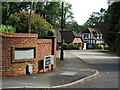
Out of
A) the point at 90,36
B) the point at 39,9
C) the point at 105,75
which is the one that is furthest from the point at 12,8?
the point at 90,36

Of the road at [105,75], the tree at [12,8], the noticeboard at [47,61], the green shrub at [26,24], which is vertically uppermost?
the tree at [12,8]

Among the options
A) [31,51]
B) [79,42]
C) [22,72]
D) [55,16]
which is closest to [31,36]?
[31,51]

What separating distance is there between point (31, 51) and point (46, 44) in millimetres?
2091

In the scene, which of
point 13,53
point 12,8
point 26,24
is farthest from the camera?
point 12,8

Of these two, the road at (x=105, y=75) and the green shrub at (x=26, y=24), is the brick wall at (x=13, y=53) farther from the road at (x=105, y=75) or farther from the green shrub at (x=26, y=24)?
the green shrub at (x=26, y=24)

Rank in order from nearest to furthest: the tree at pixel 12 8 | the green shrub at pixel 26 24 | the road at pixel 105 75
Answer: the road at pixel 105 75 < the green shrub at pixel 26 24 < the tree at pixel 12 8

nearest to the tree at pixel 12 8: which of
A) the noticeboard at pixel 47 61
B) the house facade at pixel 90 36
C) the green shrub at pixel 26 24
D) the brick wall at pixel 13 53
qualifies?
the green shrub at pixel 26 24

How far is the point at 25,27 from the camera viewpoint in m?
29.1

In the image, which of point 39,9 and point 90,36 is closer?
point 39,9

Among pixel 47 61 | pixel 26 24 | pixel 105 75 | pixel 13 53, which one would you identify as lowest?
pixel 105 75

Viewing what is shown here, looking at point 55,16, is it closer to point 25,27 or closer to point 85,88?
point 25,27

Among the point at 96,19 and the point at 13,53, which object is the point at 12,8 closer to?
the point at 13,53

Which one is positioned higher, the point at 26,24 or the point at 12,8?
the point at 12,8

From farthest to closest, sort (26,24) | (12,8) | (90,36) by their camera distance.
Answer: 1. (90,36)
2. (12,8)
3. (26,24)
